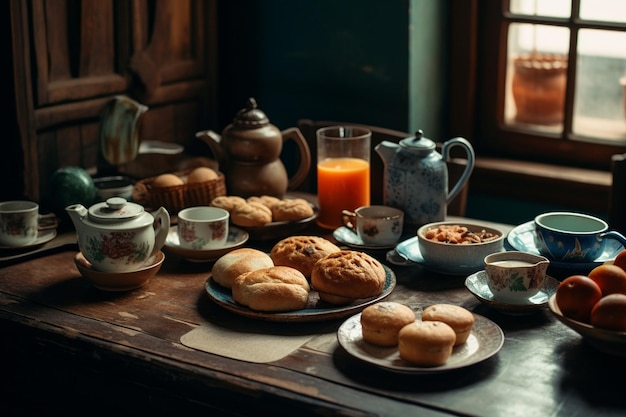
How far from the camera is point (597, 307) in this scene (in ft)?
4.46

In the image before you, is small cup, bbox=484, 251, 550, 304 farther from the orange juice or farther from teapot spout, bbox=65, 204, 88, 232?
teapot spout, bbox=65, 204, 88, 232

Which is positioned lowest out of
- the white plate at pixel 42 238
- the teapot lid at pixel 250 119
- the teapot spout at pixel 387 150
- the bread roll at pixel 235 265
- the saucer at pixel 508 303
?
the saucer at pixel 508 303

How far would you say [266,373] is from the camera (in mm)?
1359

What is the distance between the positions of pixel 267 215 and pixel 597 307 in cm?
78

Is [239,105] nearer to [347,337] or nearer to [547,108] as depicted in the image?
[547,108]

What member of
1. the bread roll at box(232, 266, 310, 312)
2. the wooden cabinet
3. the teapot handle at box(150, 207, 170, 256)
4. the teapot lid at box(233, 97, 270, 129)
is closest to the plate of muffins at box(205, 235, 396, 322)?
the bread roll at box(232, 266, 310, 312)

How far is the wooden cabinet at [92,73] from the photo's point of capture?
218 cm

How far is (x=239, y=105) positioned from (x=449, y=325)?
1.63 meters

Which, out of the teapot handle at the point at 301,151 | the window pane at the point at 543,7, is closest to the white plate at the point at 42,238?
the teapot handle at the point at 301,151

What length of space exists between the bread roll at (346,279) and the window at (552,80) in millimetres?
1210

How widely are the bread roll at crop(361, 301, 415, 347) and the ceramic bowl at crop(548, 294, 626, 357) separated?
0.75 feet

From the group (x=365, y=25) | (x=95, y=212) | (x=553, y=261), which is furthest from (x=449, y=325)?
(x=365, y=25)

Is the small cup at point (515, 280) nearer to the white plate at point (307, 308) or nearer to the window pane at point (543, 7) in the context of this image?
the white plate at point (307, 308)

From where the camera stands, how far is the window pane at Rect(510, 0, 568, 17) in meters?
2.53
